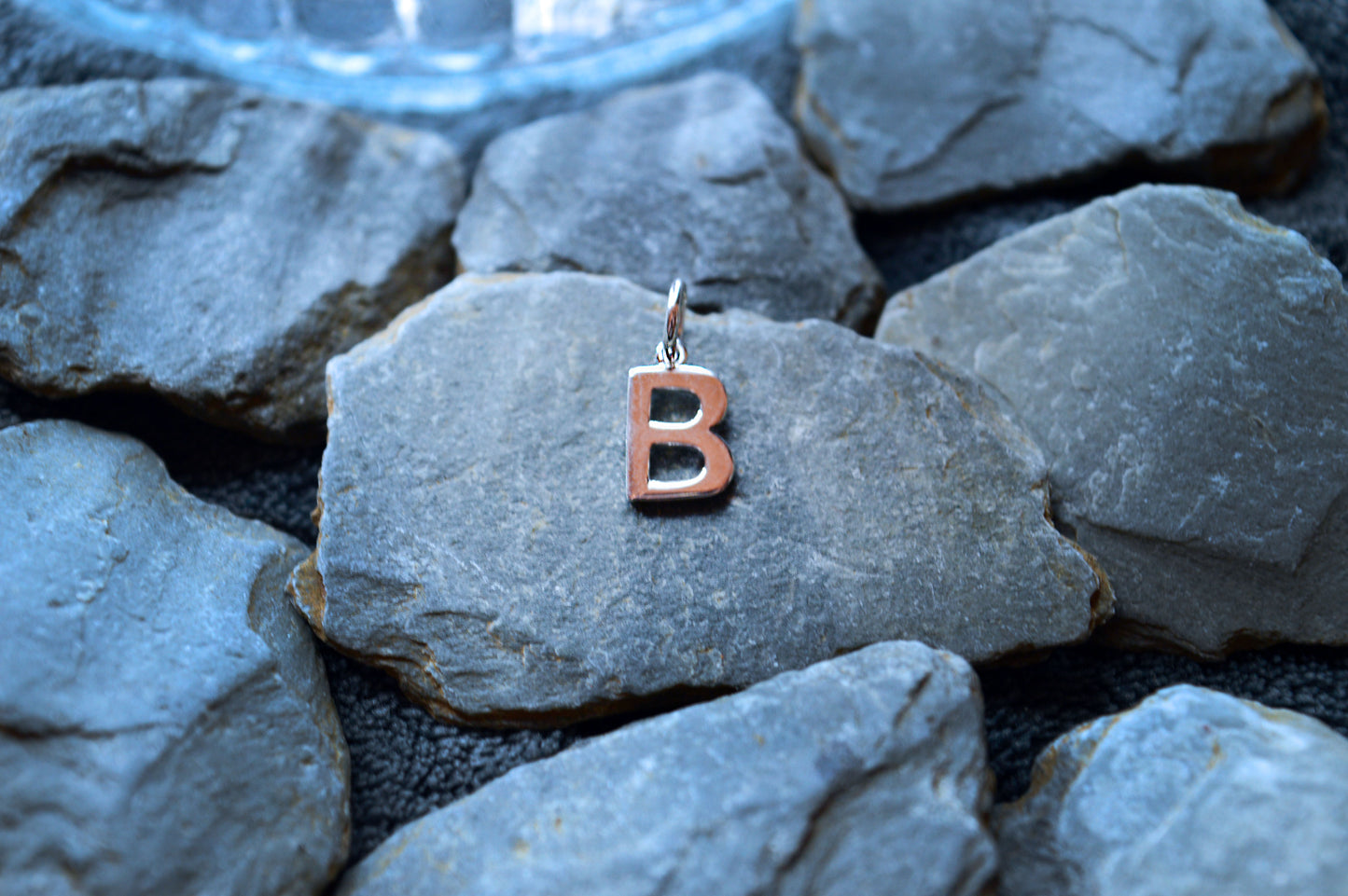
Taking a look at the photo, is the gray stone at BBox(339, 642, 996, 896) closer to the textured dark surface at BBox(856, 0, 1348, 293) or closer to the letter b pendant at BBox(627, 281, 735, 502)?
the letter b pendant at BBox(627, 281, 735, 502)

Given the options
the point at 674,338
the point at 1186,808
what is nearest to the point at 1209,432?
the point at 1186,808

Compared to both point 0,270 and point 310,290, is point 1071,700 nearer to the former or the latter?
point 310,290

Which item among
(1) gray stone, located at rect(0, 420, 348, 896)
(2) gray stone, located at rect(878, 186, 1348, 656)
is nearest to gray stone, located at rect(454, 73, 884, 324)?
(2) gray stone, located at rect(878, 186, 1348, 656)

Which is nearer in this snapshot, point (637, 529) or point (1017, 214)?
point (637, 529)

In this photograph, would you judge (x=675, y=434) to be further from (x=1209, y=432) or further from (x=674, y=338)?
(x=1209, y=432)

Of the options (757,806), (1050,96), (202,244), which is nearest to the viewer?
(757,806)

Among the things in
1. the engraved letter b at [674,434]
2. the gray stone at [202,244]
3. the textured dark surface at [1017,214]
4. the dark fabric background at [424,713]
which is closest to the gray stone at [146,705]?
the dark fabric background at [424,713]

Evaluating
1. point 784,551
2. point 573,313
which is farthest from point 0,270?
point 784,551
